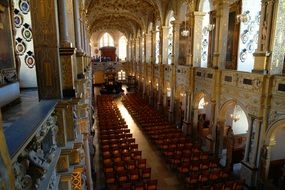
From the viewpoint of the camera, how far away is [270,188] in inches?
384

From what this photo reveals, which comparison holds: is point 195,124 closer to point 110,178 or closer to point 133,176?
point 133,176

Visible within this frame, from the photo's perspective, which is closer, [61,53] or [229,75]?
[61,53]

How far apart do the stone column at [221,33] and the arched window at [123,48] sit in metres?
35.1

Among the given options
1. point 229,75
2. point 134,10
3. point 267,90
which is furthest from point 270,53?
point 134,10

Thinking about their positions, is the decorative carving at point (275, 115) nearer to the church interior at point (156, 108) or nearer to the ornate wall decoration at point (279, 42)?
the church interior at point (156, 108)

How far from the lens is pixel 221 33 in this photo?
1231 centimetres

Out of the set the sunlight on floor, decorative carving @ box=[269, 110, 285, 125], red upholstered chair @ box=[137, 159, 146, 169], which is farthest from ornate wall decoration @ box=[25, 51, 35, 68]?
the sunlight on floor

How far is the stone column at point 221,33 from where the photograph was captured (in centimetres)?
1206

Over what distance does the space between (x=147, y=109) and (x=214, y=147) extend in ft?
34.1

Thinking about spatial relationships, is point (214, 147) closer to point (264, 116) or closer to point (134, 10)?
point (264, 116)

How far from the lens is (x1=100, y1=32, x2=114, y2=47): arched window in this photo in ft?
147

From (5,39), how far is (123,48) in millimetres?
41605

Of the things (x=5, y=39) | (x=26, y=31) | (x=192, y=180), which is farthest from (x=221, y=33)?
(x=5, y=39)

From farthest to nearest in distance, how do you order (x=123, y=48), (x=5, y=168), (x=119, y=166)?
(x=123, y=48) < (x=119, y=166) < (x=5, y=168)
